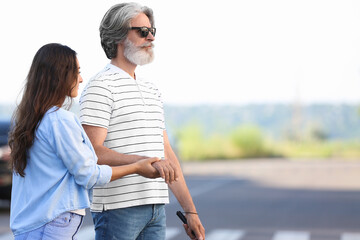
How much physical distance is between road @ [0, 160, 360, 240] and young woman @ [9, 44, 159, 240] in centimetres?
658

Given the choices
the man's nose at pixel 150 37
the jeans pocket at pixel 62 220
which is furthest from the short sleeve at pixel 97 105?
the jeans pocket at pixel 62 220

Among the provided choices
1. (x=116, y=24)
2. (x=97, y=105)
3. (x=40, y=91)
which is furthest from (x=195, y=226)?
(x=40, y=91)

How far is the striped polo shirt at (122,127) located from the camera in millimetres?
3312

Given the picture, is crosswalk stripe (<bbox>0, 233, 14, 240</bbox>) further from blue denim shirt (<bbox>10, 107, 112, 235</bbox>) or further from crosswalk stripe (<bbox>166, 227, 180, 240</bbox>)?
blue denim shirt (<bbox>10, 107, 112, 235</bbox>)

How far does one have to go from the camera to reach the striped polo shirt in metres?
3.31

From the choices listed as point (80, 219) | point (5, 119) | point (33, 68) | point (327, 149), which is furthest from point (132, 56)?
point (327, 149)

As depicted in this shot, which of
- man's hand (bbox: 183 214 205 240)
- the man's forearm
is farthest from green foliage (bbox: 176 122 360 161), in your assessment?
the man's forearm

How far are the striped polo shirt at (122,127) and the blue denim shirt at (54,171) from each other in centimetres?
38

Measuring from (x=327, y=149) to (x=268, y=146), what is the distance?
4.64 m

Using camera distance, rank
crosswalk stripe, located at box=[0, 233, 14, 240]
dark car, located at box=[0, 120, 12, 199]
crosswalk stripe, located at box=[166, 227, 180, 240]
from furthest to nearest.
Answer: dark car, located at box=[0, 120, 12, 199], crosswalk stripe, located at box=[166, 227, 180, 240], crosswalk stripe, located at box=[0, 233, 14, 240]

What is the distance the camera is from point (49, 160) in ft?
9.55

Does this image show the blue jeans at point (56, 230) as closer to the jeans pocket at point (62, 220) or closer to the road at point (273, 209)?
the jeans pocket at point (62, 220)

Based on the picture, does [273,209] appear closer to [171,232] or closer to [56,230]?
[171,232]

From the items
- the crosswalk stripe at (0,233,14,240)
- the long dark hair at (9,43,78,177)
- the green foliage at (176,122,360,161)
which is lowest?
the green foliage at (176,122,360,161)
